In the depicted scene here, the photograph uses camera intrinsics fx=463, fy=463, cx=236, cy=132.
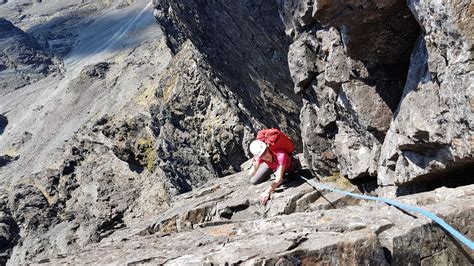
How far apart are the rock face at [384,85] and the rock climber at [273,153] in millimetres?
1339

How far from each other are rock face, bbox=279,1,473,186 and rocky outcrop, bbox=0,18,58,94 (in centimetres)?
9393

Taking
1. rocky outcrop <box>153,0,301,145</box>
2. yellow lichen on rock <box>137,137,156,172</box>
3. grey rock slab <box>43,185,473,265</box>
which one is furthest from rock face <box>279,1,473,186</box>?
yellow lichen on rock <box>137,137,156,172</box>

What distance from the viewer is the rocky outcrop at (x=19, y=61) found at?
316 feet

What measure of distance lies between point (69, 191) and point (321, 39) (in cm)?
3627

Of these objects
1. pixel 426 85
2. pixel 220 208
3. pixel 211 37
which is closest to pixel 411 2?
pixel 426 85

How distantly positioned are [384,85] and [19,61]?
105 m

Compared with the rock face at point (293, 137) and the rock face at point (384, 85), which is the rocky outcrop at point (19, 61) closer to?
the rock face at point (293, 137)

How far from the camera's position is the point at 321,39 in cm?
1173

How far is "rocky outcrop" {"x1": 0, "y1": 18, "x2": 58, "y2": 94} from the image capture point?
9644 cm

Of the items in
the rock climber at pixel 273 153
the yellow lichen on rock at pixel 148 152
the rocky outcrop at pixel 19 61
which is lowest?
the yellow lichen on rock at pixel 148 152

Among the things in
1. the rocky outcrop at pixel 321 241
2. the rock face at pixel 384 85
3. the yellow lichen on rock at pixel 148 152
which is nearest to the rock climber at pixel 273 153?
the rock face at pixel 384 85

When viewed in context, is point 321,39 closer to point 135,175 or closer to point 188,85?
point 188,85

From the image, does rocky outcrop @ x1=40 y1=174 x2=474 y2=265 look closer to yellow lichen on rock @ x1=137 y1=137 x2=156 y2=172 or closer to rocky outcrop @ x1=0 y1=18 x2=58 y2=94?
yellow lichen on rock @ x1=137 y1=137 x2=156 y2=172

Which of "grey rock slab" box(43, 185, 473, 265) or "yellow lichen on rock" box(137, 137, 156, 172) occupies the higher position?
"grey rock slab" box(43, 185, 473, 265)
